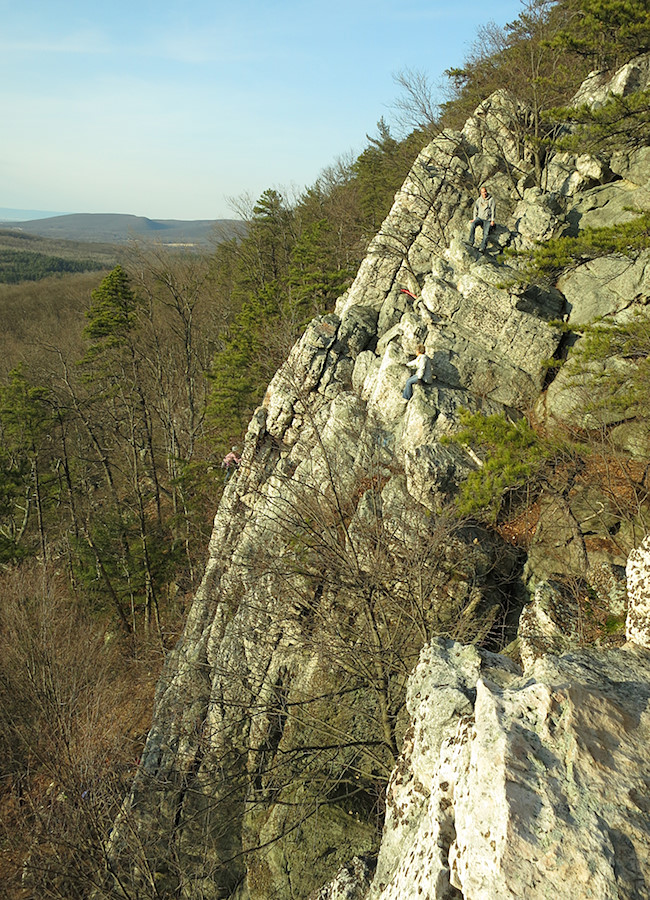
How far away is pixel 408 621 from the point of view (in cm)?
906

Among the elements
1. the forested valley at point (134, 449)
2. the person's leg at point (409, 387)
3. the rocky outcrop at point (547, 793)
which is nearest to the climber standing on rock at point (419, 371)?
the person's leg at point (409, 387)

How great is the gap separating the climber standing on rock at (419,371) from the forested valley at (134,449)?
12.5 ft

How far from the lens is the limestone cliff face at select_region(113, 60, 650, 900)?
2656mm

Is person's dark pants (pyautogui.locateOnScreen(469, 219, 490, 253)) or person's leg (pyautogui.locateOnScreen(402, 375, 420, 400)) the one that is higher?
person's dark pants (pyautogui.locateOnScreen(469, 219, 490, 253))

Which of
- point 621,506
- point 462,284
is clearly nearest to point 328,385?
point 462,284

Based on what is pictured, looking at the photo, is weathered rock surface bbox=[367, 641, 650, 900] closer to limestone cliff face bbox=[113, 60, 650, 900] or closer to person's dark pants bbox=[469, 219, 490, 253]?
limestone cliff face bbox=[113, 60, 650, 900]

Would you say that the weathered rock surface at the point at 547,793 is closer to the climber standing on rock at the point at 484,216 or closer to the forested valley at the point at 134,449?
the forested valley at the point at 134,449

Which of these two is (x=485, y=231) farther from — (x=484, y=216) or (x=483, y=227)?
(x=484, y=216)

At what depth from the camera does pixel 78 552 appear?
21281 mm

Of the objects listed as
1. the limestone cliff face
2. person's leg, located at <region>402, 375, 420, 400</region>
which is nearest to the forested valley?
the limestone cliff face

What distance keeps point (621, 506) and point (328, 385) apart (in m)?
8.36

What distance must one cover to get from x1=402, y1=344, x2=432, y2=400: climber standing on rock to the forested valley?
381cm

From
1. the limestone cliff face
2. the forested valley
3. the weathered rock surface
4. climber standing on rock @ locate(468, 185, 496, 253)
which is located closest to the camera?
the weathered rock surface

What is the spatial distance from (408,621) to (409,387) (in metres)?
5.09
